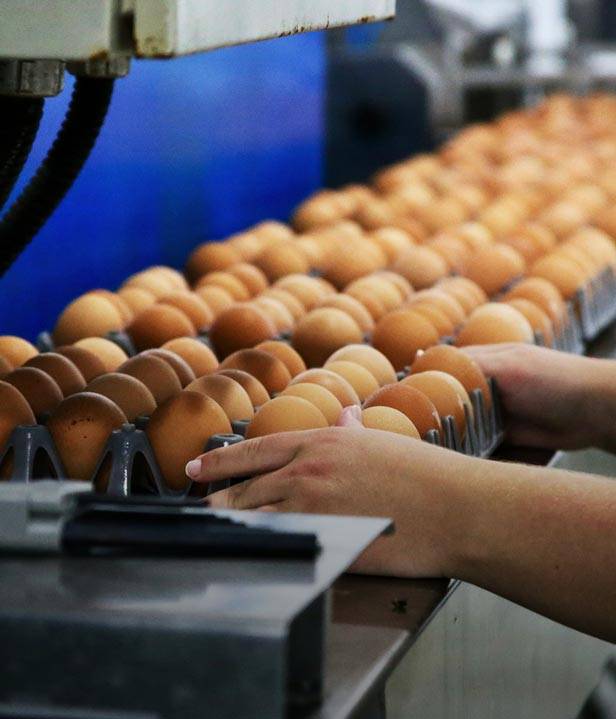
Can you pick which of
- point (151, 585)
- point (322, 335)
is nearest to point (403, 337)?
point (322, 335)

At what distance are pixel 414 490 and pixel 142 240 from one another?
1.54 metres

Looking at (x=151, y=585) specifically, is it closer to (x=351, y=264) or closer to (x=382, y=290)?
(x=382, y=290)

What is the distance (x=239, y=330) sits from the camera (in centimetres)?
201

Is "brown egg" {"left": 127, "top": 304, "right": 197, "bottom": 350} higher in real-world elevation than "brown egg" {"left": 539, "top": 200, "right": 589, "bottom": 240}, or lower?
higher

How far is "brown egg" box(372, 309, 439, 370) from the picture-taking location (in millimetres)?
1987

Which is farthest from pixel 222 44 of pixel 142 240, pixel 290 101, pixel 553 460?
pixel 290 101

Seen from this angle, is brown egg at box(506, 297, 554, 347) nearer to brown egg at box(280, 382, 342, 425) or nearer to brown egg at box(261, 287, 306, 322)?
brown egg at box(261, 287, 306, 322)

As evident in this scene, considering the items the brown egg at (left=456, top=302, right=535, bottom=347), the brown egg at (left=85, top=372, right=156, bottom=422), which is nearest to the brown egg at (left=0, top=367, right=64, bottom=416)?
the brown egg at (left=85, top=372, right=156, bottom=422)

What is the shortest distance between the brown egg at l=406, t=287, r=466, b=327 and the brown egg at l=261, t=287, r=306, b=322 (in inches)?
7.0

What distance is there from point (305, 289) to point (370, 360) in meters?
0.52

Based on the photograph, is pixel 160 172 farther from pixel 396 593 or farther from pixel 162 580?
pixel 162 580

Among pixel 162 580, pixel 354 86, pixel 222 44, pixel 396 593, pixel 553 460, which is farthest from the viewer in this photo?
pixel 354 86

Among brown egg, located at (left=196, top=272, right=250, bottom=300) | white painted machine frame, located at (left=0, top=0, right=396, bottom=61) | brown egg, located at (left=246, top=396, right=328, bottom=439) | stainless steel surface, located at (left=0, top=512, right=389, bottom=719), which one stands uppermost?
white painted machine frame, located at (left=0, top=0, right=396, bottom=61)

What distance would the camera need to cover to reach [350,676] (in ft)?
3.49
